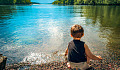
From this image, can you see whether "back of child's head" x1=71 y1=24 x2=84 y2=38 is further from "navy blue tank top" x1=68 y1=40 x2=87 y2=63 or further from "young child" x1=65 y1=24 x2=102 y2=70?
"navy blue tank top" x1=68 y1=40 x2=87 y2=63

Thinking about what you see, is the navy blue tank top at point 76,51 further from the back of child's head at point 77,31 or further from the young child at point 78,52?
the back of child's head at point 77,31

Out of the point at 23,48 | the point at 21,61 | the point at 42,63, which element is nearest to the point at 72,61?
the point at 42,63

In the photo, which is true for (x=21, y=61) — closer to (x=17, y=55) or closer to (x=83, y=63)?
(x=17, y=55)

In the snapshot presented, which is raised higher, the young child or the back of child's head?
the back of child's head

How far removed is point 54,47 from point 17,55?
2.74m

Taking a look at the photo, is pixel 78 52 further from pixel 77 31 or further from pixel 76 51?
pixel 77 31

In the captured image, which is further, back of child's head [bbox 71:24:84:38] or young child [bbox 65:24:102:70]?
young child [bbox 65:24:102:70]

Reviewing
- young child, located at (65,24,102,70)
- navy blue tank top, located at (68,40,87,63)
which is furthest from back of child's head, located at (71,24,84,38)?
navy blue tank top, located at (68,40,87,63)

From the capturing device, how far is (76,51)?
352 centimetres

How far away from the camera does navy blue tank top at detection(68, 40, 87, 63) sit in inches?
138

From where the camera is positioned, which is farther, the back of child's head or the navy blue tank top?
the navy blue tank top

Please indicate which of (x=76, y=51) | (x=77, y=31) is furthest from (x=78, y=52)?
(x=77, y=31)

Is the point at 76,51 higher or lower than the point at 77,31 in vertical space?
lower

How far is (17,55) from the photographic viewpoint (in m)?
6.91
